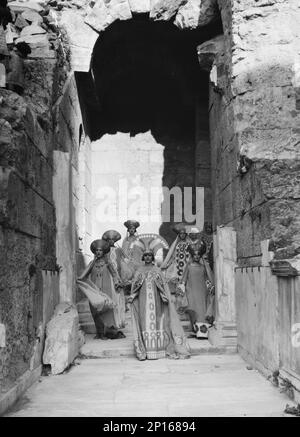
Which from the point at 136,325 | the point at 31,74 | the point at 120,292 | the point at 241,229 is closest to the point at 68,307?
the point at 136,325

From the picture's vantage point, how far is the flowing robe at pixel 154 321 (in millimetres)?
7094

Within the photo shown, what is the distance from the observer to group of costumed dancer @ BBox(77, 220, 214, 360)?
7.17 metres

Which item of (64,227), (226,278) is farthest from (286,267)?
(64,227)

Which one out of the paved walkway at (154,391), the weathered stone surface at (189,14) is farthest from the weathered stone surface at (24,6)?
the paved walkway at (154,391)

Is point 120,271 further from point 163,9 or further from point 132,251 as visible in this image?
point 163,9

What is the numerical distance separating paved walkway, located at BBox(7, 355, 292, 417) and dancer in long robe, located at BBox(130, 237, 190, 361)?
7.6 inches

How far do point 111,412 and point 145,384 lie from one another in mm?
1130

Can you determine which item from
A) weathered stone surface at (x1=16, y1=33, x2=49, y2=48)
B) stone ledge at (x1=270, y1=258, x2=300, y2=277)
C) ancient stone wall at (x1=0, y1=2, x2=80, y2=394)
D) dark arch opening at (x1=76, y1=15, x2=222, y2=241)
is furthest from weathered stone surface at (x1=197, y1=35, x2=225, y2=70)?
stone ledge at (x1=270, y1=258, x2=300, y2=277)

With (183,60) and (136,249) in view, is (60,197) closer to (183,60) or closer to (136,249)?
(136,249)

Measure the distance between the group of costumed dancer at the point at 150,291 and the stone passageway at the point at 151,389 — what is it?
1.09 feet

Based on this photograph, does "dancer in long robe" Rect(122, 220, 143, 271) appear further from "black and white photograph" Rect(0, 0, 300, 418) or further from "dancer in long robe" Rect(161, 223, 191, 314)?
"dancer in long robe" Rect(161, 223, 191, 314)

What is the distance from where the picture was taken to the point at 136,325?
715 cm

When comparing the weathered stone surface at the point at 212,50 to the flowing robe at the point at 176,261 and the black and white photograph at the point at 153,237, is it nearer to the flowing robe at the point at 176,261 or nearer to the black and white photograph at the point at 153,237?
the black and white photograph at the point at 153,237

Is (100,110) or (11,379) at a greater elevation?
(100,110)
